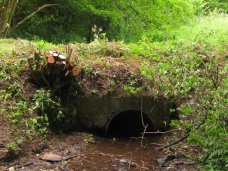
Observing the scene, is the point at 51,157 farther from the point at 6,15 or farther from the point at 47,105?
the point at 6,15

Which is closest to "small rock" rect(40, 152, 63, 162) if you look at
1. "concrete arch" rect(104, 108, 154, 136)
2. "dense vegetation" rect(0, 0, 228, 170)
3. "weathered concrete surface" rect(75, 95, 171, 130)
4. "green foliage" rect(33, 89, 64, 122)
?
"dense vegetation" rect(0, 0, 228, 170)

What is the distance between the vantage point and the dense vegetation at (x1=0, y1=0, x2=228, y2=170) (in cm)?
518

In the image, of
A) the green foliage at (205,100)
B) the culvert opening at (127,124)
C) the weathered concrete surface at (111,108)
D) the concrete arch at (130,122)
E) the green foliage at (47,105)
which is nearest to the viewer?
the green foliage at (205,100)

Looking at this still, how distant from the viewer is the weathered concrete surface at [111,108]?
696 centimetres

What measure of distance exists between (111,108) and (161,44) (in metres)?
2.38

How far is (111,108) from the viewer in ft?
23.5

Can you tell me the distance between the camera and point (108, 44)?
7.79 meters

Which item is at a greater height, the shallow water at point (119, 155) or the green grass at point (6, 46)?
the green grass at point (6, 46)

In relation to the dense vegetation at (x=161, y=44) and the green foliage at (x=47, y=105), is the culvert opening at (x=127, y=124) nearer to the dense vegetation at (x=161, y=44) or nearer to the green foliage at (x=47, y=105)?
the dense vegetation at (x=161, y=44)


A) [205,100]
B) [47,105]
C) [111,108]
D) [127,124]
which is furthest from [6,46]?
[205,100]

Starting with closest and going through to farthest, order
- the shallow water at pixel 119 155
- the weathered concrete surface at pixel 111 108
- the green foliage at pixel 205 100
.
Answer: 1. the green foliage at pixel 205 100
2. the shallow water at pixel 119 155
3. the weathered concrete surface at pixel 111 108

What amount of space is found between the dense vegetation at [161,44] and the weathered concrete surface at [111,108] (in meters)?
0.32

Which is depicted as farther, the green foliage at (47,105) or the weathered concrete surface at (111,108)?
the weathered concrete surface at (111,108)

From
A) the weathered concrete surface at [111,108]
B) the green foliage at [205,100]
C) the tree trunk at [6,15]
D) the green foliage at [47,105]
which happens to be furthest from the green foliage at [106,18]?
the green foliage at [47,105]
